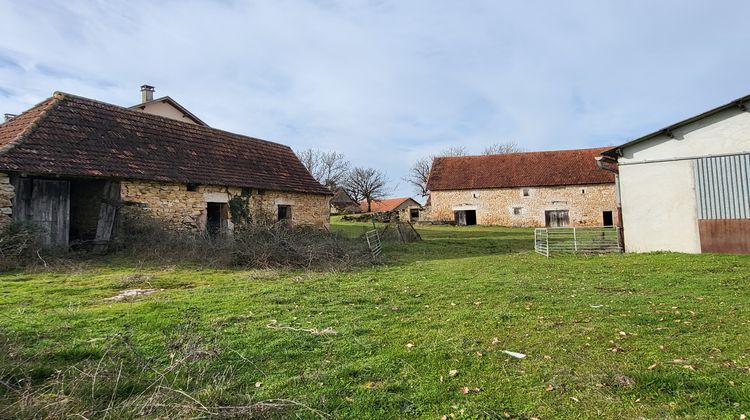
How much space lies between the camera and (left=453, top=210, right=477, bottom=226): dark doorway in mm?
35219

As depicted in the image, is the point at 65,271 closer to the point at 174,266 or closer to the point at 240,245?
the point at 174,266

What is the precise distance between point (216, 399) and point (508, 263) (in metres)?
9.65

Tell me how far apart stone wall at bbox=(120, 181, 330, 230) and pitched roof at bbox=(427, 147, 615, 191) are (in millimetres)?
20700

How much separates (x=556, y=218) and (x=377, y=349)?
32.2 m

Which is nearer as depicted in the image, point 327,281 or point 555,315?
point 555,315

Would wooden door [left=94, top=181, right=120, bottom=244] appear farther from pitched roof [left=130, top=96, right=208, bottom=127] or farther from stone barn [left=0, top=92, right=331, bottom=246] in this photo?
pitched roof [left=130, top=96, right=208, bottom=127]

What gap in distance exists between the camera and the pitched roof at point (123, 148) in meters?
10.9

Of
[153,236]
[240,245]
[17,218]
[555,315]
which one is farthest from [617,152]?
[17,218]

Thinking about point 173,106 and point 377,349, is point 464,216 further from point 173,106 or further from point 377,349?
point 377,349

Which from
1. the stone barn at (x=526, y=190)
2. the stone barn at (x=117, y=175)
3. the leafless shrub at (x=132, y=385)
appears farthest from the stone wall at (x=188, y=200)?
the stone barn at (x=526, y=190)

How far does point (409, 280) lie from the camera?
8.50 m

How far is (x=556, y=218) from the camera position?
32875 mm

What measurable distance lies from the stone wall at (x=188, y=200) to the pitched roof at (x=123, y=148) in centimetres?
34

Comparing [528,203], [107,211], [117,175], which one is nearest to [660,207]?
[117,175]
